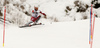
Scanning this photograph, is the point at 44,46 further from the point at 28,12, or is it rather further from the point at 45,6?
the point at 45,6

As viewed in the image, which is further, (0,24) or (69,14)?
(69,14)

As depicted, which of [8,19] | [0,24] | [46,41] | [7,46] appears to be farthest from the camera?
[8,19]

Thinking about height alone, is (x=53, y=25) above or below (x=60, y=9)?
below

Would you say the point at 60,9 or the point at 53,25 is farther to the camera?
the point at 60,9

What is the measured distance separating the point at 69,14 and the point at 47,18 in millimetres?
1576

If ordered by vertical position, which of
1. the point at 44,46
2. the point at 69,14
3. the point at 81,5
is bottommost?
the point at 44,46

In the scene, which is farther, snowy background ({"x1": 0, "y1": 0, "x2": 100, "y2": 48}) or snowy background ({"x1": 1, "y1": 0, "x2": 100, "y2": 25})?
snowy background ({"x1": 1, "y1": 0, "x2": 100, "y2": 25})

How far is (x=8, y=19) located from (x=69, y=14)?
439 centimetres

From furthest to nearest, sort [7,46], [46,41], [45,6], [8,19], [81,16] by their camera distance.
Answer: [45,6] → [81,16] → [8,19] → [46,41] → [7,46]

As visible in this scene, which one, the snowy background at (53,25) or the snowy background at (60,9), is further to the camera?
the snowy background at (60,9)

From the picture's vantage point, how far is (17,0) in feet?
35.1

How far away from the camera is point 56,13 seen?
1062 cm

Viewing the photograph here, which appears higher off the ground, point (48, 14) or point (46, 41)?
point (48, 14)

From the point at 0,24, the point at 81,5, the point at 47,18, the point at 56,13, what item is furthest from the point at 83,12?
the point at 0,24
